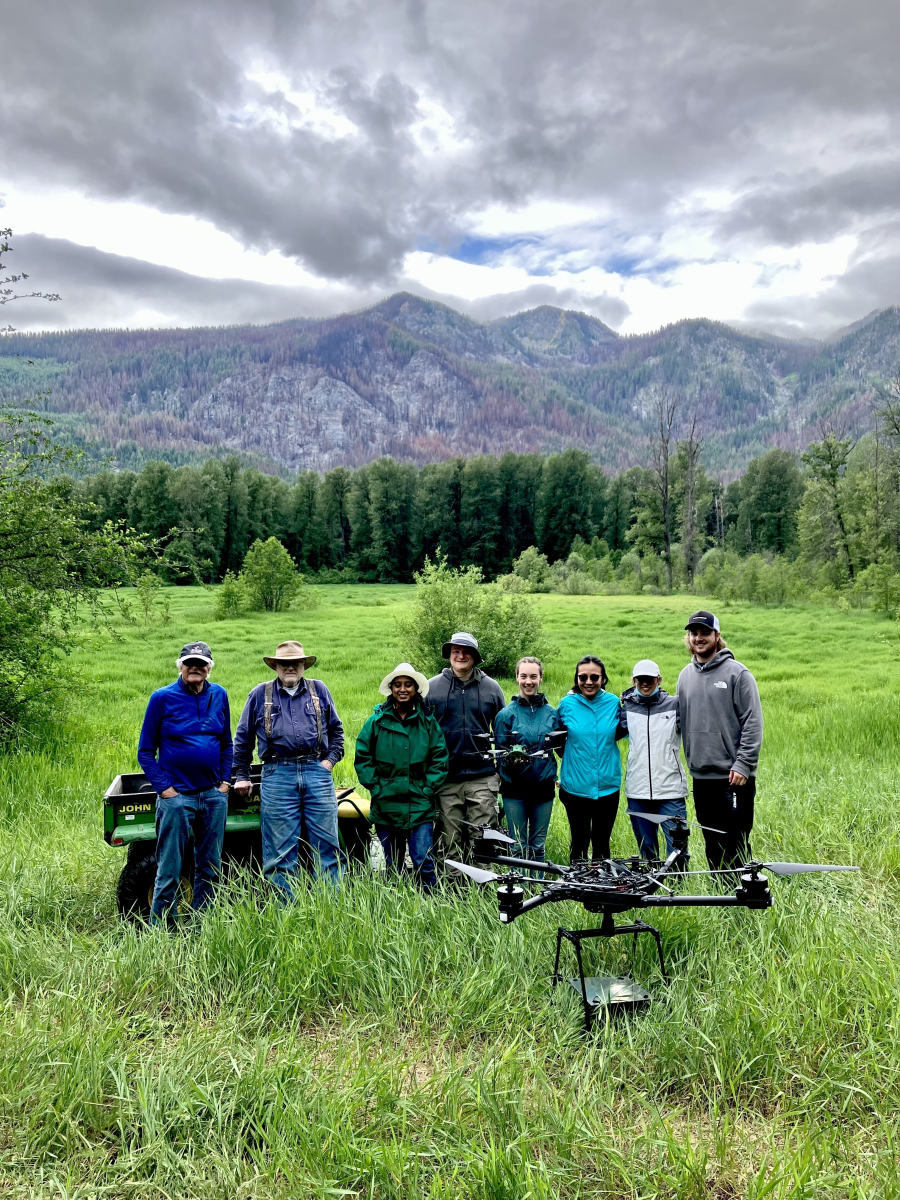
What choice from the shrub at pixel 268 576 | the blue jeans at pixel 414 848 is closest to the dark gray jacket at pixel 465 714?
the blue jeans at pixel 414 848

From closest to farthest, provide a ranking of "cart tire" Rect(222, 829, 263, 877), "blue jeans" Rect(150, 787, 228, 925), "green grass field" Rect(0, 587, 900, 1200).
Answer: "green grass field" Rect(0, 587, 900, 1200) < "blue jeans" Rect(150, 787, 228, 925) < "cart tire" Rect(222, 829, 263, 877)

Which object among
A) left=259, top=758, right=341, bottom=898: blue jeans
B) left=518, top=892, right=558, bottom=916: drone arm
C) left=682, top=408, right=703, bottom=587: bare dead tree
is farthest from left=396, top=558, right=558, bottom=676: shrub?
left=682, top=408, right=703, bottom=587: bare dead tree

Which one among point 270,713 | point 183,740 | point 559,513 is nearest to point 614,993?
point 270,713

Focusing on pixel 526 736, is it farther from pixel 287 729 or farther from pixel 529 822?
pixel 287 729

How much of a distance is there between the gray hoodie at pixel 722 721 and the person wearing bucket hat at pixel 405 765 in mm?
2077

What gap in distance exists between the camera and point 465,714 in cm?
608

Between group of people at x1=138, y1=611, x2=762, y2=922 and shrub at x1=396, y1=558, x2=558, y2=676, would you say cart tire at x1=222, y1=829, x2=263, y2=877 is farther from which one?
shrub at x1=396, y1=558, x2=558, y2=676

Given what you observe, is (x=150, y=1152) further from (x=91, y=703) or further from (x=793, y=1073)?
(x=91, y=703)

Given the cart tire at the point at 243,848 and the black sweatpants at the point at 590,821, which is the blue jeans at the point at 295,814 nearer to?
the cart tire at the point at 243,848

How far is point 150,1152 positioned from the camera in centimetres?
310

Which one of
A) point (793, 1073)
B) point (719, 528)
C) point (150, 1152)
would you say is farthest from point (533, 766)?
point (719, 528)

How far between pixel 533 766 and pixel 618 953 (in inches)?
66.7

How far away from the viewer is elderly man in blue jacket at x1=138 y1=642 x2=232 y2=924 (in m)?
5.44

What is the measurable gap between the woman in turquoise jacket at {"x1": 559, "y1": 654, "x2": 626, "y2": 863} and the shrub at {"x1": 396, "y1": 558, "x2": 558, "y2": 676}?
40.6ft
